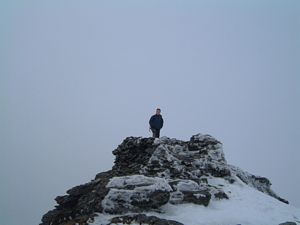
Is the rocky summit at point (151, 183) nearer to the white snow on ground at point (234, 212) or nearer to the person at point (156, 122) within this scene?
the white snow on ground at point (234, 212)

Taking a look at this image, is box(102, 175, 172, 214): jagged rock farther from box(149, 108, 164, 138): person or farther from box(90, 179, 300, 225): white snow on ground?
box(149, 108, 164, 138): person

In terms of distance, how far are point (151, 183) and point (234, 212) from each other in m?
4.64

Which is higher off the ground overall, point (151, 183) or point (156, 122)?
point (156, 122)

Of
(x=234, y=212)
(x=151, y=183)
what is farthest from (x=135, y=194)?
(x=234, y=212)

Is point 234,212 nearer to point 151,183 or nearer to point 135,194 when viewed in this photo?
point 151,183

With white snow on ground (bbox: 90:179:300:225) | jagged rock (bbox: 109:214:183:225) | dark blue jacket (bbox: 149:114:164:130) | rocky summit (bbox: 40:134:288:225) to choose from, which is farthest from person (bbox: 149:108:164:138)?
jagged rock (bbox: 109:214:183:225)

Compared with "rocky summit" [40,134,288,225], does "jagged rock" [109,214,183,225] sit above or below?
below

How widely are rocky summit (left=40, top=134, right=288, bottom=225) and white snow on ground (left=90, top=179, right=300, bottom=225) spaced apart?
396mm

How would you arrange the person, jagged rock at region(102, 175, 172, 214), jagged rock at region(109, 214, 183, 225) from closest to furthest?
jagged rock at region(109, 214, 183, 225) < jagged rock at region(102, 175, 172, 214) < the person

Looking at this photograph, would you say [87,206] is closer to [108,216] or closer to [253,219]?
[108,216]

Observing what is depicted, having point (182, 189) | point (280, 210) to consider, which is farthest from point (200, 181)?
point (280, 210)

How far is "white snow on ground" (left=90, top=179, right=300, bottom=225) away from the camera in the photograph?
17609 millimetres

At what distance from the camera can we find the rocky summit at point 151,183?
18.4 metres

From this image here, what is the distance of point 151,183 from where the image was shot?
65.6ft
